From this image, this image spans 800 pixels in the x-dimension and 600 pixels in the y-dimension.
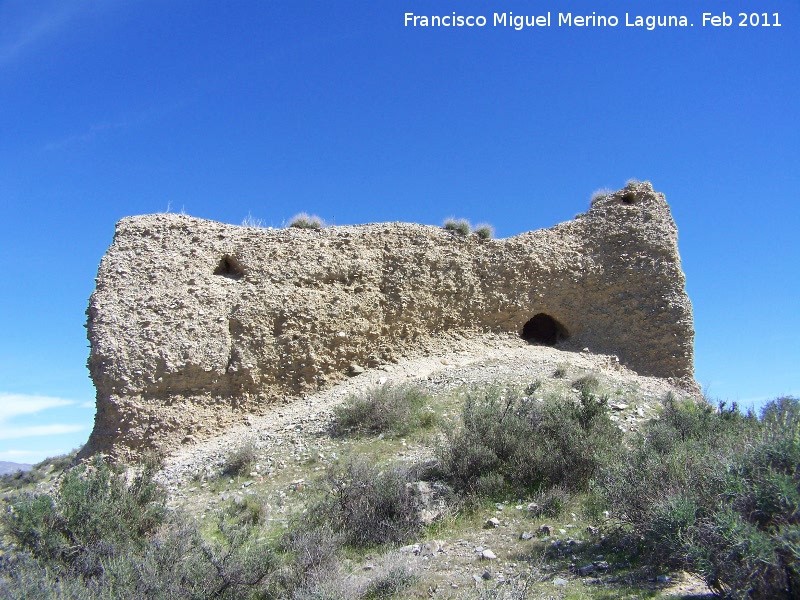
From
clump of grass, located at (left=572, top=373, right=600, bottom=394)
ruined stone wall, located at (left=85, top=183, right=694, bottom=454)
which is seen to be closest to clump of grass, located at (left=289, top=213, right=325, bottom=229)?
ruined stone wall, located at (left=85, top=183, right=694, bottom=454)

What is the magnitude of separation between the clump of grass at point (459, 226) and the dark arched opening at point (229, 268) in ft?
17.8

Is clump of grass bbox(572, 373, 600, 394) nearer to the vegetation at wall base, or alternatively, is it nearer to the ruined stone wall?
the vegetation at wall base

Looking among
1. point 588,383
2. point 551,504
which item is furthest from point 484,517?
point 588,383

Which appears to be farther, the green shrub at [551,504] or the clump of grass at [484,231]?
the clump of grass at [484,231]

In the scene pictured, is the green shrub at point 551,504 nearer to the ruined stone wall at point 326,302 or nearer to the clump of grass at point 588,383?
the clump of grass at point 588,383

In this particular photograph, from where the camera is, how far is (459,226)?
15.7 metres

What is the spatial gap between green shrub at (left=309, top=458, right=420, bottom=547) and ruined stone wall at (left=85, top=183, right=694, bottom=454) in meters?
5.07

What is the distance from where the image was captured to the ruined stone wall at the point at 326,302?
11945 mm

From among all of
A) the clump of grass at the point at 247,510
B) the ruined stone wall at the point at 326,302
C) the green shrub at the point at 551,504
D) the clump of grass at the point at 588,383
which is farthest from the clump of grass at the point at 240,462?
the clump of grass at the point at 588,383

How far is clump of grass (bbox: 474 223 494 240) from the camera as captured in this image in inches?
619

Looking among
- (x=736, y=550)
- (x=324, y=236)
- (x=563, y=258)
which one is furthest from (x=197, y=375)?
(x=736, y=550)

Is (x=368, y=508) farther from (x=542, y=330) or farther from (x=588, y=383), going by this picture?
(x=542, y=330)

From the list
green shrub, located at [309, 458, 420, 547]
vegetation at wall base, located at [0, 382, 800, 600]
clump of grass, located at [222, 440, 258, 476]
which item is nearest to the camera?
vegetation at wall base, located at [0, 382, 800, 600]

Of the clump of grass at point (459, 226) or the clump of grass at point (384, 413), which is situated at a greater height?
the clump of grass at point (459, 226)
